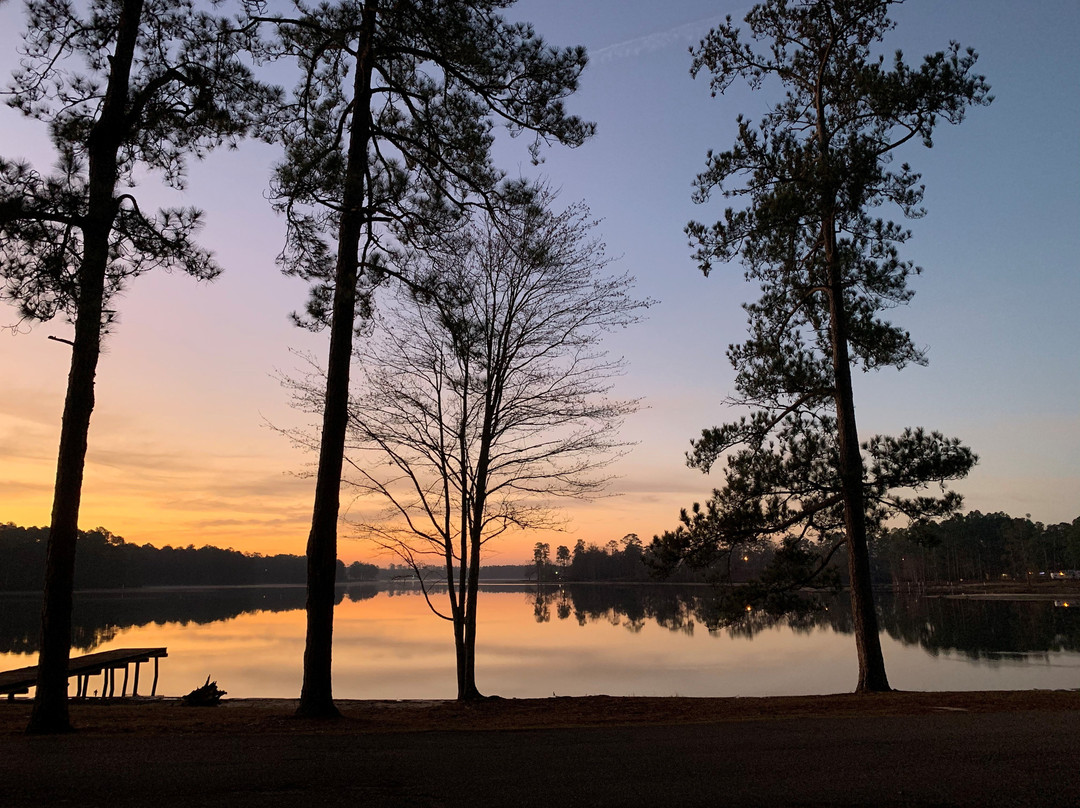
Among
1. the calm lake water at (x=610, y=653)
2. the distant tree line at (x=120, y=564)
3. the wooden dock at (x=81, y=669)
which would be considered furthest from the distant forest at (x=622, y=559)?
the wooden dock at (x=81, y=669)

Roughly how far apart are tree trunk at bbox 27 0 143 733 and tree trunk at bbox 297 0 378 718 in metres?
2.61

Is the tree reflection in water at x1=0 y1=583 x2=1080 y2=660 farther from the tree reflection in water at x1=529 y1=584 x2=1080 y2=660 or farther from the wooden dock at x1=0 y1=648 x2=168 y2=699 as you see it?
the wooden dock at x1=0 y1=648 x2=168 y2=699

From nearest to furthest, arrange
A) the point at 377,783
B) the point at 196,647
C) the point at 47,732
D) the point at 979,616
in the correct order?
1. the point at 377,783
2. the point at 47,732
3. the point at 196,647
4. the point at 979,616

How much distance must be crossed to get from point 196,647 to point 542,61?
3928cm

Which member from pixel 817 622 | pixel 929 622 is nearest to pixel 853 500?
pixel 817 622

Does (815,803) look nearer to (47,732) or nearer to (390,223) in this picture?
(47,732)

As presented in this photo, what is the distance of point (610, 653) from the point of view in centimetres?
3375

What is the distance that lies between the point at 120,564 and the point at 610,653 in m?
109

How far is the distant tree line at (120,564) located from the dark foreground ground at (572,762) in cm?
6928

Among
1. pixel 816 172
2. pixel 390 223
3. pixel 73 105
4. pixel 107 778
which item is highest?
pixel 816 172

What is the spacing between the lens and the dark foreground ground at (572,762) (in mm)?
4355

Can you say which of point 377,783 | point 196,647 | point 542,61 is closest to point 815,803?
point 377,783

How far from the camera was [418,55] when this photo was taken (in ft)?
34.4

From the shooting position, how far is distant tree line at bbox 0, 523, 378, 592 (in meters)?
95.8
